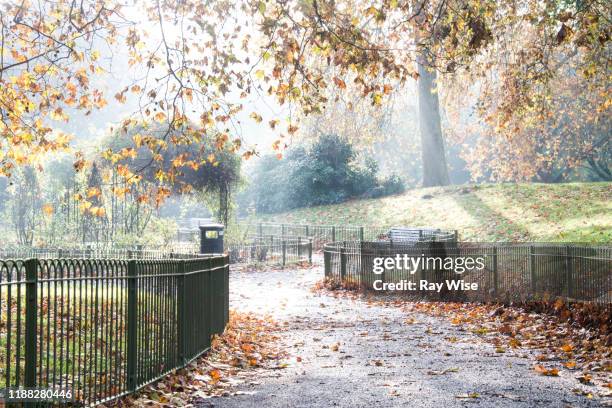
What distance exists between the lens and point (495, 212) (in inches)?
1270

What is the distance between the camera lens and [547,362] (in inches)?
358

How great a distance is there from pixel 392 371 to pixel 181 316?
266 centimetres

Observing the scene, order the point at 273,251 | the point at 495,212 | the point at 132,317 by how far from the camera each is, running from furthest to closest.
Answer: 1. the point at 495,212
2. the point at 273,251
3. the point at 132,317

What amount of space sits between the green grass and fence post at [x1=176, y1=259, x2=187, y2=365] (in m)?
14.7

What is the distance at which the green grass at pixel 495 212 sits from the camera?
26.7m

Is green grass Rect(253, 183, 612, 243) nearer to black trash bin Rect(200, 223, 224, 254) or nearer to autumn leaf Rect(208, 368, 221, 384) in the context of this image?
black trash bin Rect(200, 223, 224, 254)

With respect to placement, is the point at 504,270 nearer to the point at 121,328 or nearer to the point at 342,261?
the point at 342,261

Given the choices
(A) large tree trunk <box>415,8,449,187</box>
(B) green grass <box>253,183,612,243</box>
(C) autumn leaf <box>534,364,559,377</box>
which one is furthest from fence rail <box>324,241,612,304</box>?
(A) large tree trunk <box>415,8,449,187</box>

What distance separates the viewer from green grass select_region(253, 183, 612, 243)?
2672cm

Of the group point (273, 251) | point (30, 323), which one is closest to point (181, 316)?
point (30, 323)

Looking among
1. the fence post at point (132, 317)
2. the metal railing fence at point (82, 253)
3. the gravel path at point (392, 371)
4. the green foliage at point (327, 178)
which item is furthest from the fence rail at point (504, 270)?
the green foliage at point (327, 178)

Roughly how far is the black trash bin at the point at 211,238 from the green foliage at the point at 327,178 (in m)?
19.3

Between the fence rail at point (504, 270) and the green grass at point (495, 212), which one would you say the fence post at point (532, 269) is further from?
the green grass at point (495, 212)

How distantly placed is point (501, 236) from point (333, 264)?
10.2 metres
